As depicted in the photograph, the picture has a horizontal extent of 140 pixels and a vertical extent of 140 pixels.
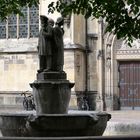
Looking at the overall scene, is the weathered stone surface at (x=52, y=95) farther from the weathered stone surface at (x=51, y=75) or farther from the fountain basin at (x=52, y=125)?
the fountain basin at (x=52, y=125)

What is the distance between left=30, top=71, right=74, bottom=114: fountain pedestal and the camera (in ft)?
42.9

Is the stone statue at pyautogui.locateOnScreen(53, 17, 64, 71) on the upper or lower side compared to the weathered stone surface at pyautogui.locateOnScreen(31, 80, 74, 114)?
upper

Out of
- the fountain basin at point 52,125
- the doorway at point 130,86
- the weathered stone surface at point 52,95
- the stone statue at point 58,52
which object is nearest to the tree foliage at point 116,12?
the stone statue at point 58,52

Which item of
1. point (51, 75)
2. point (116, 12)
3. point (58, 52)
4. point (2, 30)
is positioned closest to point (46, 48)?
point (58, 52)

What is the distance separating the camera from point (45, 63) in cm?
1362

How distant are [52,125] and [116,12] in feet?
13.4

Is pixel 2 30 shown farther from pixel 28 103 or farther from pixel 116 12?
pixel 116 12

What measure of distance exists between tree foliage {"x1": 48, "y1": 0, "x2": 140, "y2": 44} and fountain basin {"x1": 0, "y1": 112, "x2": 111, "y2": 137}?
2.85m

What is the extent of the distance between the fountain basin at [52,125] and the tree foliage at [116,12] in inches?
112

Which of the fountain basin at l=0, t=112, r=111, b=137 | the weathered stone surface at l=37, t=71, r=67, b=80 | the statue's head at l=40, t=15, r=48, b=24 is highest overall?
the statue's head at l=40, t=15, r=48, b=24

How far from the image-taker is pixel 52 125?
11781 millimetres

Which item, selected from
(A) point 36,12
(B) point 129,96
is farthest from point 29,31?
(B) point 129,96

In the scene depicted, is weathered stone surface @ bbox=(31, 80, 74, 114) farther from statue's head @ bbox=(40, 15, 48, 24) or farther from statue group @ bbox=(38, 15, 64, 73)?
statue's head @ bbox=(40, 15, 48, 24)

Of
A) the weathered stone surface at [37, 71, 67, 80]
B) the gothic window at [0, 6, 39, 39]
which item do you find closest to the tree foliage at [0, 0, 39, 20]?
the weathered stone surface at [37, 71, 67, 80]
